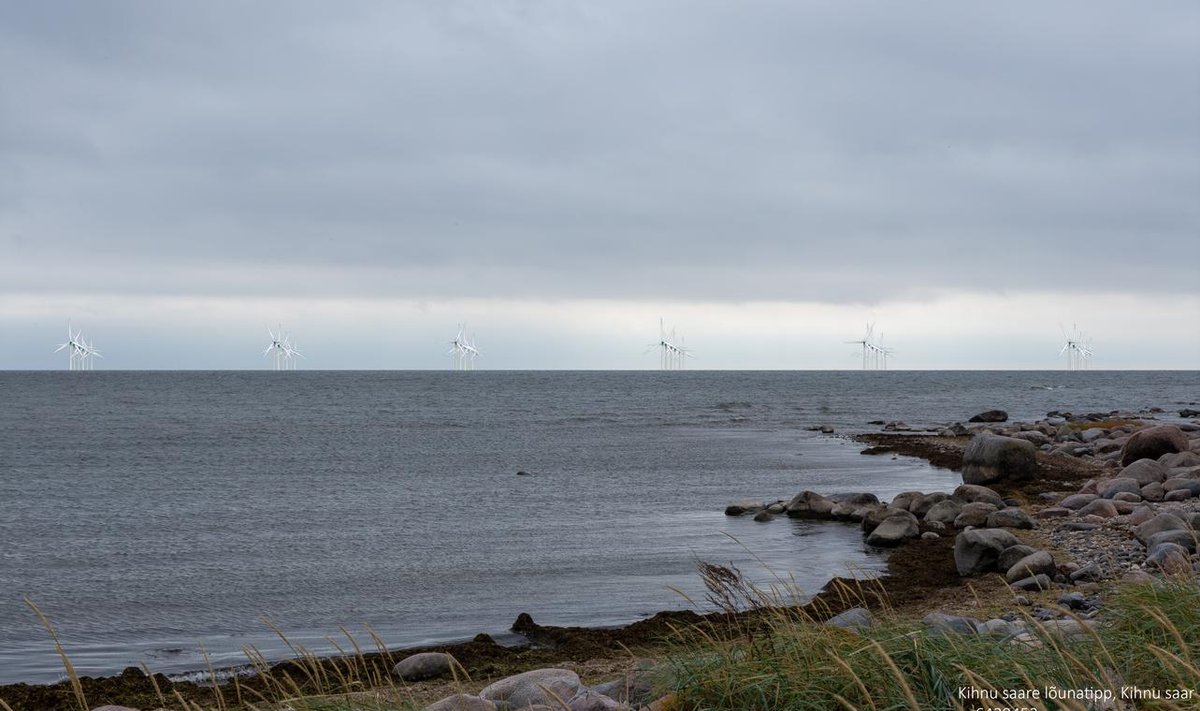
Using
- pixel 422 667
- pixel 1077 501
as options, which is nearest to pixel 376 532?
pixel 422 667

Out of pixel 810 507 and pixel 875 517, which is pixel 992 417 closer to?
pixel 810 507

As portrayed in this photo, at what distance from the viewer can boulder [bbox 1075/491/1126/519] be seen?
19391mm

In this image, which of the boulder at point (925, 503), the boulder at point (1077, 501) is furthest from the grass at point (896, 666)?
the boulder at point (925, 503)

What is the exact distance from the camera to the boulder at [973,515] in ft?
65.3

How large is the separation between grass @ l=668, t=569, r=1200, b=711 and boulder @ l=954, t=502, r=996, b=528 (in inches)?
512

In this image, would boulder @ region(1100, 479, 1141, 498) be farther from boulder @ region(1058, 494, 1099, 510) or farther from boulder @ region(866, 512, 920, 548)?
boulder @ region(866, 512, 920, 548)

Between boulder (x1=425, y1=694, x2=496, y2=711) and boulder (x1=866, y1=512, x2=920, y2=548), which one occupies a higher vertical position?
boulder (x1=425, y1=694, x2=496, y2=711)

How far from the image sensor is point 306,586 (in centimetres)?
1736

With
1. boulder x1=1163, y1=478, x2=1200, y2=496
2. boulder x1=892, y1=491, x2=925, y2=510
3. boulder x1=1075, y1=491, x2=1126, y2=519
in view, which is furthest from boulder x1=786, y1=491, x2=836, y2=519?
boulder x1=1163, y1=478, x2=1200, y2=496

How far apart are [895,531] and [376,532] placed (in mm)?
11083

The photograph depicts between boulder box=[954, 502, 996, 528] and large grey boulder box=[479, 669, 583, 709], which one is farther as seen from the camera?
boulder box=[954, 502, 996, 528]

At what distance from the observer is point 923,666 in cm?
598

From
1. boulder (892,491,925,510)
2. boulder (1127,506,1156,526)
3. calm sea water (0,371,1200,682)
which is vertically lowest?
calm sea water (0,371,1200,682)

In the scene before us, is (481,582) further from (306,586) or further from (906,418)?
(906,418)
